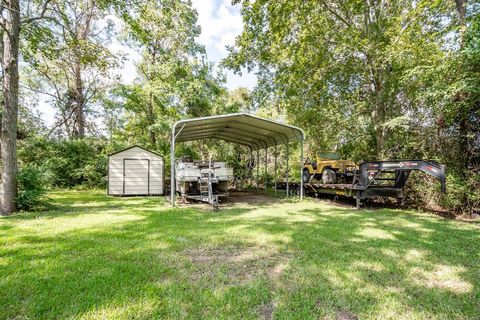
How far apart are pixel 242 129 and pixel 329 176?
4.24 meters

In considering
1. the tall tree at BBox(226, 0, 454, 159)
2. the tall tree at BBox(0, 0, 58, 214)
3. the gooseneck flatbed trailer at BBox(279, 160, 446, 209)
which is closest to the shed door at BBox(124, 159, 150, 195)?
the tall tree at BBox(0, 0, 58, 214)

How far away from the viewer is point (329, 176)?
30.0 ft

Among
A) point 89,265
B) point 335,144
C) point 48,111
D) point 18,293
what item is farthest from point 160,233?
point 48,111

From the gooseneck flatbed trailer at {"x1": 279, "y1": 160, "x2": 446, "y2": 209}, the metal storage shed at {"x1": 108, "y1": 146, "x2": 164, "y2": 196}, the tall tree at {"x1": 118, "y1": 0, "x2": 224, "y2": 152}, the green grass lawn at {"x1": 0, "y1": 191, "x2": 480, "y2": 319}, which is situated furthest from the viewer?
the tall tree at {"x1": 118, "y1": 0, "x2": 224, "y2": 152}

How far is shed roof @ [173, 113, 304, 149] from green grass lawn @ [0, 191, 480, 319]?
424 cm

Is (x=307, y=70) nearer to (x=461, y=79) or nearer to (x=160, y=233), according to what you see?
(x=461, y=79)

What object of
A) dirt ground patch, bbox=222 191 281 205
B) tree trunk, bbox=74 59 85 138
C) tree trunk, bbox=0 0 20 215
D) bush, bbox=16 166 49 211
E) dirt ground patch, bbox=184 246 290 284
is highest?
tree trunk, bbox=74 59 85 138

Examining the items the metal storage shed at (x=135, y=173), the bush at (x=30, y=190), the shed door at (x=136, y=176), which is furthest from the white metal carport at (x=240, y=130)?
the bush at (x=30, y=190)

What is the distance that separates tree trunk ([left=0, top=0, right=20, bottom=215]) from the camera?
20.0 feet

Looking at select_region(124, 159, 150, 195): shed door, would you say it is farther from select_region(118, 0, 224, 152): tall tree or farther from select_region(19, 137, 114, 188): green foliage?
select_region(118, 0, 224, 152): tall tree

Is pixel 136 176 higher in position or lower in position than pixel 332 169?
lower

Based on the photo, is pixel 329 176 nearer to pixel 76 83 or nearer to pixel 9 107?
pixel 9 107

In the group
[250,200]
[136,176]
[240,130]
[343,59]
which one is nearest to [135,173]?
[136,176]

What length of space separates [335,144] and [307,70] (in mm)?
3842
